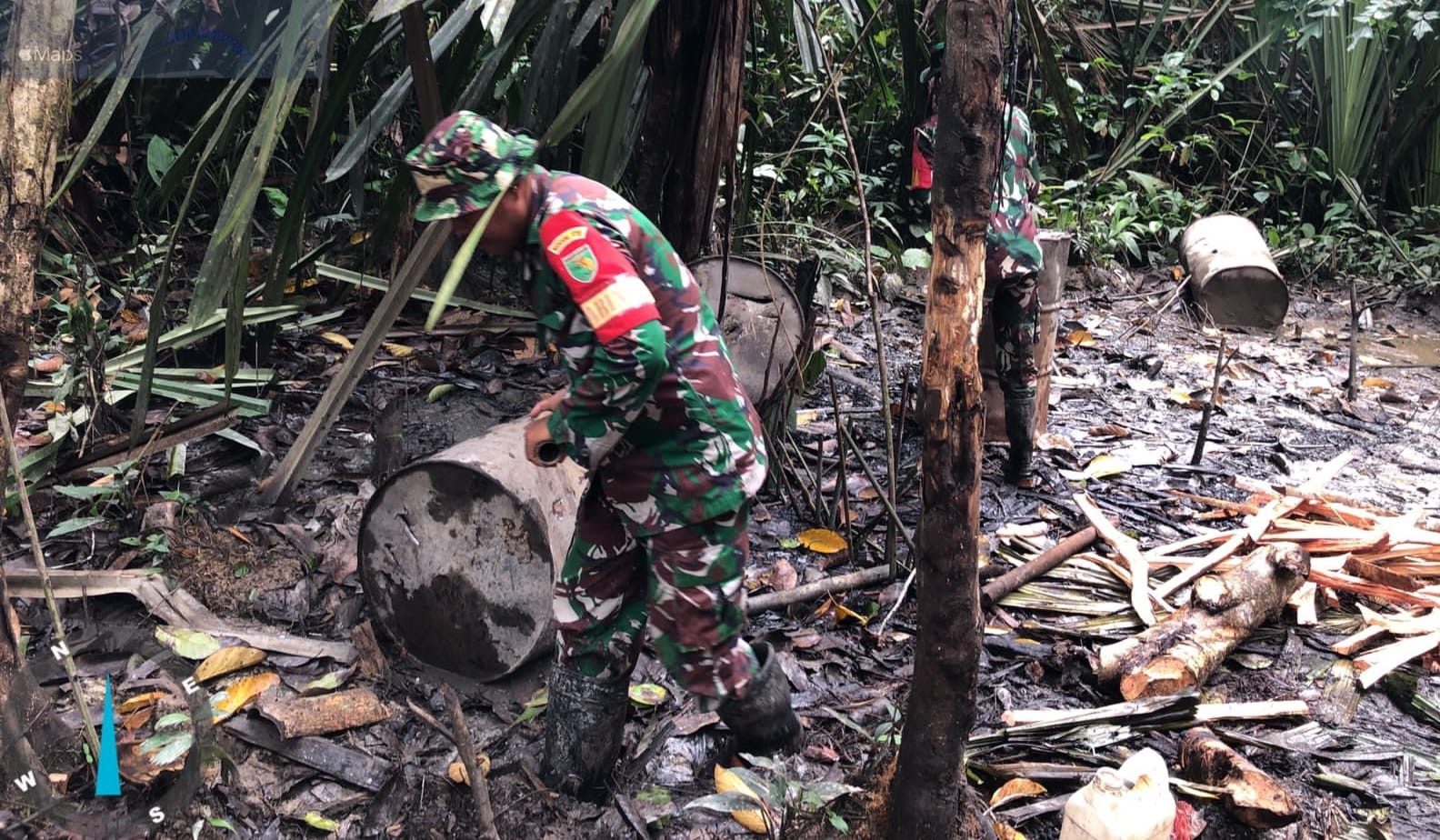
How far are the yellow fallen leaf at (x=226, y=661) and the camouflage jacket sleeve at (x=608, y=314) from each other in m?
1.50

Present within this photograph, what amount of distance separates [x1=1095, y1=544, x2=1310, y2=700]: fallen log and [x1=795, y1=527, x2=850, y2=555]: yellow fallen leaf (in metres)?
1.01

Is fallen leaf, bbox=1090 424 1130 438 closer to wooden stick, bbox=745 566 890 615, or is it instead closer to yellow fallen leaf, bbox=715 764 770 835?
wooden stick, bbox=745 566 890 615

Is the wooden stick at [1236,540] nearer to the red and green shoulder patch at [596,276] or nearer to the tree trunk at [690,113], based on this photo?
the tree trunk at [690,113]

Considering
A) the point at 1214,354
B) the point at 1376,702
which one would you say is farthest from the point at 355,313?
the point at 1214,354

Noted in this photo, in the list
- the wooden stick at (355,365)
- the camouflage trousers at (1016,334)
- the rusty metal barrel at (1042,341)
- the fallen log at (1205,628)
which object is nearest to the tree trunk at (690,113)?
the wooden stick at (355,365)

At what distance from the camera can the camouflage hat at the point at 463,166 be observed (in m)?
2.05

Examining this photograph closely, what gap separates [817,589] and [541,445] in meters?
1.38

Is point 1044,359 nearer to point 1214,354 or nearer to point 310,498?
point 1214,354

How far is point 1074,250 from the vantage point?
7527 mm

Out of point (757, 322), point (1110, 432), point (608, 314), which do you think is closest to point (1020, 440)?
point (1110, 432)

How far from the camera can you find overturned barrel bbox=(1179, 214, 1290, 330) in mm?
6637

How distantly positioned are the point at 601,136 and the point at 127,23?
2.67m

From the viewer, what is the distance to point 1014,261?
412cm

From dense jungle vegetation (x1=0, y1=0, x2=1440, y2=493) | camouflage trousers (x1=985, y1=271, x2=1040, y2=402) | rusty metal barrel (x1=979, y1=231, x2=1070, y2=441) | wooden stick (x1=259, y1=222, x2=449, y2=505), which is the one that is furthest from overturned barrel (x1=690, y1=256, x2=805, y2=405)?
wooden stick (x1=259, y1=222, x2=449, y2=505)
